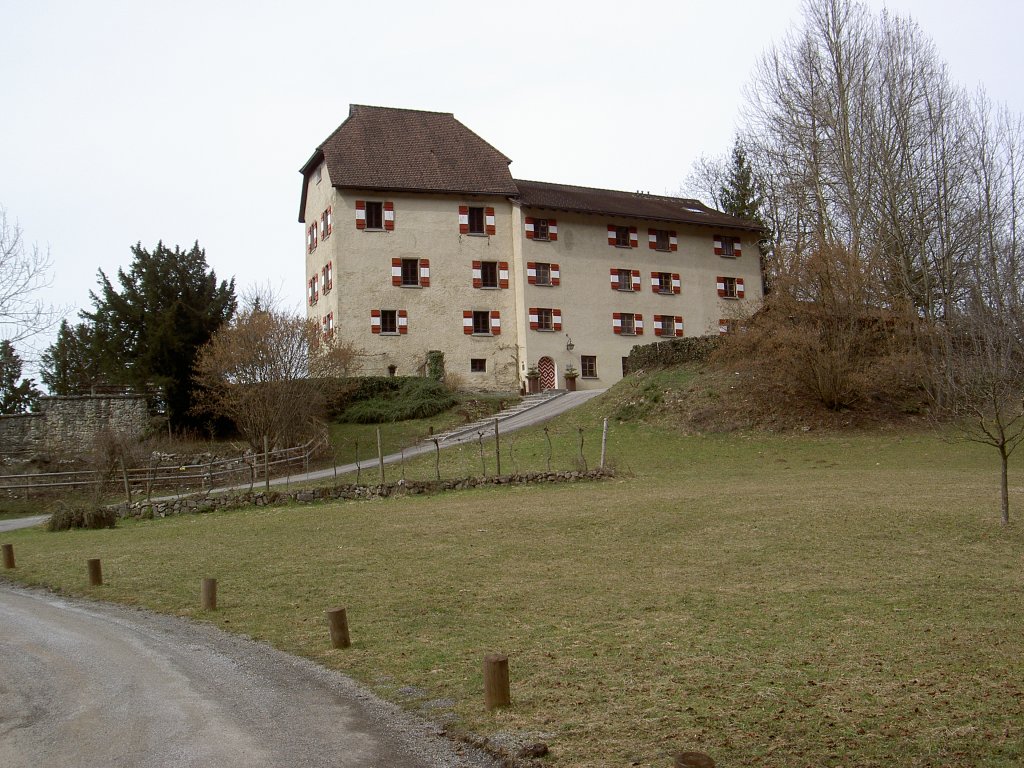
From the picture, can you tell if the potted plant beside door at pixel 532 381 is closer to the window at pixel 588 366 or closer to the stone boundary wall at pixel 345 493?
the window at pixel 588 366

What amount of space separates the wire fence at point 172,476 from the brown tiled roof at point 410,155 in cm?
1654

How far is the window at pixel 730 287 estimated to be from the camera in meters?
46.7

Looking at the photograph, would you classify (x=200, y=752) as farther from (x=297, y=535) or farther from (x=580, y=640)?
(x=297, y=535)

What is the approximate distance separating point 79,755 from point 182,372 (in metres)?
27.8

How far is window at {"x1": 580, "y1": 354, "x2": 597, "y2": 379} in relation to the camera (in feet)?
138

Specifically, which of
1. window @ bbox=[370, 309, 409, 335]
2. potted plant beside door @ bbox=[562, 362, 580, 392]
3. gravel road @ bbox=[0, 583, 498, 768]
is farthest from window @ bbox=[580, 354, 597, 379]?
gravel road @ bbox=[0, 583, 498, 768]

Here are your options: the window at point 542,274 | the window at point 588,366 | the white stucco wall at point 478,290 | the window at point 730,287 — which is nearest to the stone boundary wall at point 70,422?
the white stucco wall at point 478,290

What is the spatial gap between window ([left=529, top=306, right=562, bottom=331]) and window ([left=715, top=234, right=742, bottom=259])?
34.2 feet

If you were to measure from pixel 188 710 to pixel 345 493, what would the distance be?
14390 millimetres

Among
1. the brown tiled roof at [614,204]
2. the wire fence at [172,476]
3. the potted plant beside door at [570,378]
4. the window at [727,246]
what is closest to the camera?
the wire fence at [172,476]

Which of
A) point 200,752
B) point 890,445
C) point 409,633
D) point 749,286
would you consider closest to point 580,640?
point 409,633

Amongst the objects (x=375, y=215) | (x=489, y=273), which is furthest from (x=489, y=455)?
(x=375, y=215)

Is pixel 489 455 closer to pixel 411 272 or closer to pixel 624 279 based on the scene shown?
pixel 411 272

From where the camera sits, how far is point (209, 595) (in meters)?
10.4
